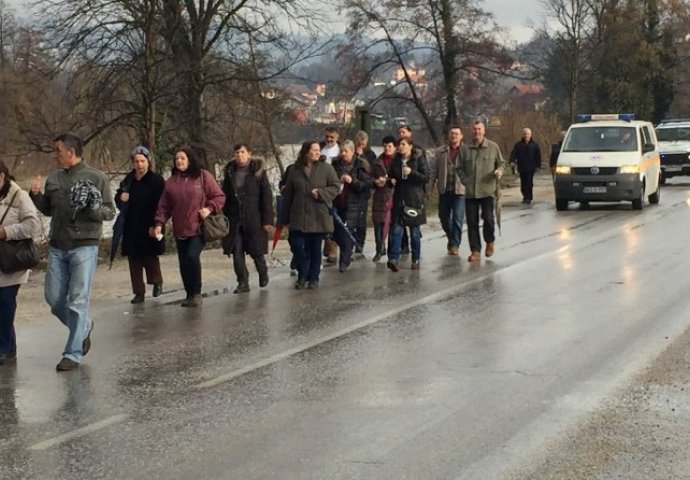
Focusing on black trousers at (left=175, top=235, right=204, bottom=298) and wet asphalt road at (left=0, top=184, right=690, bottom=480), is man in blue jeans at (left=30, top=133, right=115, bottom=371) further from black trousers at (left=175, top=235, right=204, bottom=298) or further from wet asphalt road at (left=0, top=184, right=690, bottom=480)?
black trousers at (left=175, top=235, right=204, bottom=298)

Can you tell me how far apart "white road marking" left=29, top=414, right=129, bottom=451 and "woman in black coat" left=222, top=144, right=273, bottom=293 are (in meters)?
5.48

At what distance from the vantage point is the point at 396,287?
480 inches

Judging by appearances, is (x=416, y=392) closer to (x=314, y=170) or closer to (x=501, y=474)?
(x=501, y=474)

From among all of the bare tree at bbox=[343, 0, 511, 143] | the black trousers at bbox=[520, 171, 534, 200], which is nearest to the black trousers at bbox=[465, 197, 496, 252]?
the black trousers at bbox=[520, 171, 534, 200]

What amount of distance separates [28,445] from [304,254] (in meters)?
6.62

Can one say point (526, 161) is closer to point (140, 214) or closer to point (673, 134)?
point (673, 134)

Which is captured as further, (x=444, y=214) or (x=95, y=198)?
(x=444, y=214)

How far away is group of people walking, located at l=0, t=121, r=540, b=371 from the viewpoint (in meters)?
8.23

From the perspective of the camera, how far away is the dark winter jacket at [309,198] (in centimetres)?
1230

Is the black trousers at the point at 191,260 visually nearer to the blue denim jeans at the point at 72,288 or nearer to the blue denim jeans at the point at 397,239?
the blue denim jeans at the point at 72,288

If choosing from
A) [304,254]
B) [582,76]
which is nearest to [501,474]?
[304,254]

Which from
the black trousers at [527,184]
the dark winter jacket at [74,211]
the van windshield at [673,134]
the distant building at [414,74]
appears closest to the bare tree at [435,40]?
the distant building at [414,74]

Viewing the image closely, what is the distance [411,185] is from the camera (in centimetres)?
1386

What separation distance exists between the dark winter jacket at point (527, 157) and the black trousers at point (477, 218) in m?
11.2
